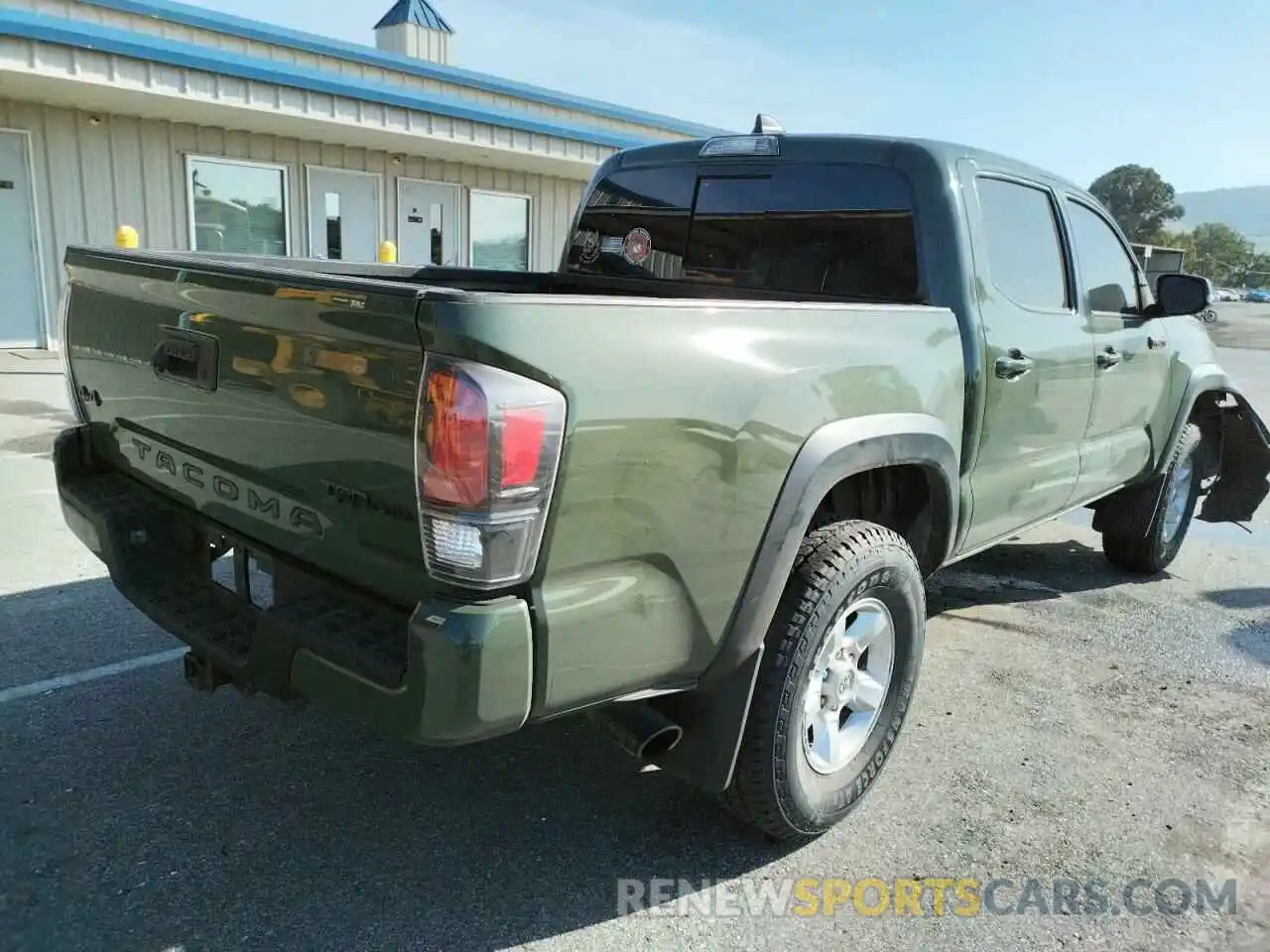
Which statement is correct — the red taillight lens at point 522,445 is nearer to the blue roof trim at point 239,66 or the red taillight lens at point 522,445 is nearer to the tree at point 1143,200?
the blue roof trim at point 239,66

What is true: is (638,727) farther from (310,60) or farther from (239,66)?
(310,60)

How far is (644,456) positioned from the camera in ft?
6.87

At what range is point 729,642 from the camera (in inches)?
95.2

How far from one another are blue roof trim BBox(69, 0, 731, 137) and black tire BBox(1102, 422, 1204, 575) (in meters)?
12.5

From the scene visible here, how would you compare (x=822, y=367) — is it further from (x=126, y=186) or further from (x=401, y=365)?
(x=126, y=186)

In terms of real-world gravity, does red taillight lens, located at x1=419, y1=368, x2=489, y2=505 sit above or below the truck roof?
below

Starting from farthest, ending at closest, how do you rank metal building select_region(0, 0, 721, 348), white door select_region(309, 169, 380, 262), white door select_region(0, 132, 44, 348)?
white door select_region(309, 169, 380, 262) → white door select_region(0, 132, 44, 348) → metal building select_region(0, 0, 721, 348)

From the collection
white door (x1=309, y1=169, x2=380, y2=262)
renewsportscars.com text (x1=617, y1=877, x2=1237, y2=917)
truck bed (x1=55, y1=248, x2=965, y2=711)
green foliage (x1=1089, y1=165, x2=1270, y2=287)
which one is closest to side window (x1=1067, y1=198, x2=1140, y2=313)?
truck bed (x1=55, y1=248, x2=965, y2=711)

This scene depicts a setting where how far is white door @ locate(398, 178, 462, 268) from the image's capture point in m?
14.5

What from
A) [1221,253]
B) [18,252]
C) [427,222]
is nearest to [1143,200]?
[1221,253]

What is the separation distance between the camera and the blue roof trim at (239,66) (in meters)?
9.30

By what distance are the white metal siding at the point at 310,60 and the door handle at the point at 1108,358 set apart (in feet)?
38.3

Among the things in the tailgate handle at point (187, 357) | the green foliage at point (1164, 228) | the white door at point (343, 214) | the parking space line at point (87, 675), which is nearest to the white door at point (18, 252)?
the white door at point (343, 214)

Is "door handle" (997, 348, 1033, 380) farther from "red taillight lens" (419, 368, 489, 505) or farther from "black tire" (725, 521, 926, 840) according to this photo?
"red taillight lens" (419, 368, 489, 505)
